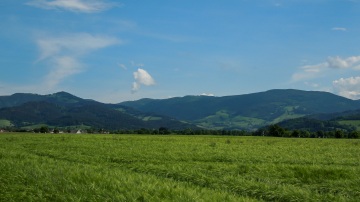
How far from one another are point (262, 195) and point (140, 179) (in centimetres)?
538

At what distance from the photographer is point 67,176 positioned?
17.0 metres

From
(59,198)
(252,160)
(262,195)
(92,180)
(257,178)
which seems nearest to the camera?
(59,198)

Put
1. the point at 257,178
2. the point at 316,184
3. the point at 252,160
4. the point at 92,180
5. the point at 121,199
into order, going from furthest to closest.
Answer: the point at 252,160, the point at 257,178, the point at 316,184, the point at 92,180, the point at 121,199

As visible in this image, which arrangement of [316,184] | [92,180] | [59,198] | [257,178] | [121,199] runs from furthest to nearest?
[257,178] → [316,184] → [92,180] → [59,198] → [121,199]

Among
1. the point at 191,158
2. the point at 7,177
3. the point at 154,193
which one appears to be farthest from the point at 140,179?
the point at 191,158

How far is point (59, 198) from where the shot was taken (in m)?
13.5

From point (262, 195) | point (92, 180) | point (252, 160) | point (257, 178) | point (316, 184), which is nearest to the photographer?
point (262, 195)

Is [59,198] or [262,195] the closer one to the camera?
[59,198]

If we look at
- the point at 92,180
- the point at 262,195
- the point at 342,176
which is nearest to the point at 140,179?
the point at 92,180

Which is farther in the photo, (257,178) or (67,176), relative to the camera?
(257,178)

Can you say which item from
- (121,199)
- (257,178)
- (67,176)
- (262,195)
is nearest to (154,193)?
(121,199)

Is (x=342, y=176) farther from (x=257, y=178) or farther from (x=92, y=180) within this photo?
(x=92, y=180)

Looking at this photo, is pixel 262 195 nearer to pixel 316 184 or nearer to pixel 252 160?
pixel 316 184

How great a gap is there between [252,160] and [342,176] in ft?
32.9
